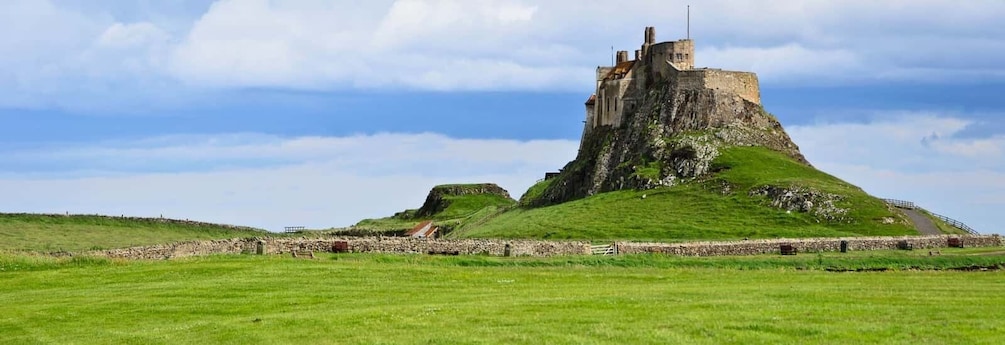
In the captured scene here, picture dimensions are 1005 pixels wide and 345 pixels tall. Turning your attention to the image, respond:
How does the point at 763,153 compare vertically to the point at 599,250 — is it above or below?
above

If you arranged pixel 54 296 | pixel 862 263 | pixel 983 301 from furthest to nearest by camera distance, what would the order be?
pixel 862 263, pixel 54 296, pixel 983 301

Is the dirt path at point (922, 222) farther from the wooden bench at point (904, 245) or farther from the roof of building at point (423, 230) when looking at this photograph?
the roof of building at point (423, 230)

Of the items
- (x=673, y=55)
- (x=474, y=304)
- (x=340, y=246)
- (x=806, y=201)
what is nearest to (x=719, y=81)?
(x=673, y=55)

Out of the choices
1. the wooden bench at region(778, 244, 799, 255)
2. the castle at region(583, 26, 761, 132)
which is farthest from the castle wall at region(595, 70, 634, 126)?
the wooden bench at region(778, 244, 799, 255)

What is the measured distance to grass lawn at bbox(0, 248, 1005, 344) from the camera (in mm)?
28375

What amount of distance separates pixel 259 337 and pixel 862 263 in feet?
117

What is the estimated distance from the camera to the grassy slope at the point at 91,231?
86688mm

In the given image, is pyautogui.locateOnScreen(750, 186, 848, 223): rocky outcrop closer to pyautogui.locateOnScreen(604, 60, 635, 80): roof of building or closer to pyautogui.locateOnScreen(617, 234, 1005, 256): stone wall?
pyautogui.locateOnScreen(617, 234, 1005, 256): stone wall

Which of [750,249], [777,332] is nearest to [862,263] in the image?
[750,249]

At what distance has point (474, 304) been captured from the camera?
116 feet

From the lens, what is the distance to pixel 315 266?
166 feet

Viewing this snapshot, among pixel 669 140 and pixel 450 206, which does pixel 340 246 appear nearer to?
pixel 669 140

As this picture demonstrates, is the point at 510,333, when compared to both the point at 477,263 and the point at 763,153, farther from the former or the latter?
the point at 763,153

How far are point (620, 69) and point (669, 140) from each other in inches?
863
